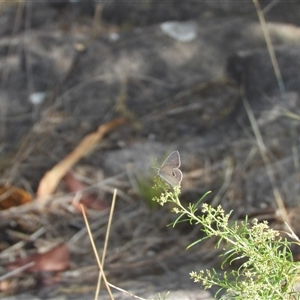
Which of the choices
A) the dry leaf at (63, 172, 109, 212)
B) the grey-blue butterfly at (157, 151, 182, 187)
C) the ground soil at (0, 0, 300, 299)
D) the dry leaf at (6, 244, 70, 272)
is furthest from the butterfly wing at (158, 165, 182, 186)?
the dry leaf at (63, 172, 109, 212)

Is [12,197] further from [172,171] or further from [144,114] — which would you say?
[172,171]

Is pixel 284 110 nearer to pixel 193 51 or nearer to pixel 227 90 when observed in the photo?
pixel 227 90

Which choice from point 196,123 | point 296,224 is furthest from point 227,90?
point 296,224

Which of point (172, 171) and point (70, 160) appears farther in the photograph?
point (70, 160)

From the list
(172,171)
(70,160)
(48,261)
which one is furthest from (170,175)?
(70,160)

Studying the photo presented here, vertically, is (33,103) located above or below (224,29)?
below

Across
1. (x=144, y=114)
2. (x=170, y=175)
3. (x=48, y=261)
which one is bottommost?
(x=48, y=261)

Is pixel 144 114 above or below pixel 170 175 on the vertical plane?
below

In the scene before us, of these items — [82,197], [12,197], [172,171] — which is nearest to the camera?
[172,171]
